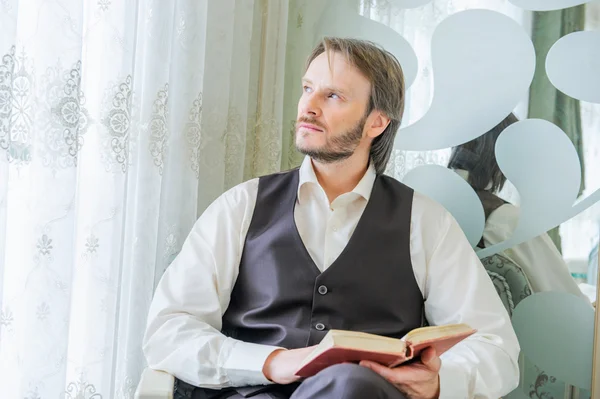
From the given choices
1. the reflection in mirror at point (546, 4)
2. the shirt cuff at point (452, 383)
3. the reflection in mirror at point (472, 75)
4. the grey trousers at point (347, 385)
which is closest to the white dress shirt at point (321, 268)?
the shirt cuff at point (452, 383)

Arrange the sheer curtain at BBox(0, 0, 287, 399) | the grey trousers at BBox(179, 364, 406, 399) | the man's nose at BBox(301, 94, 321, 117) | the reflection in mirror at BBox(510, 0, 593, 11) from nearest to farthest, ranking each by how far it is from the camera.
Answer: the grey trousers at BBox(179, 364, 406, 399) < the sheer curtain at BBox(0, 0, 287, 399) < the man's nose at BBox(301, 94, 321, 117) < the reflection in mirror at BBox(510, 0, 593, 11)

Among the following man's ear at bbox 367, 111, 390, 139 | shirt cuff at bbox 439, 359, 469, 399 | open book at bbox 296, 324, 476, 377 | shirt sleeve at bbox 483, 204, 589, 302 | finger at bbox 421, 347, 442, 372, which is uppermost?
man's ear at bbox 367, 111, 390, 139

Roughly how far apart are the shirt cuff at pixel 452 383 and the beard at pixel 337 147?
1.94ft

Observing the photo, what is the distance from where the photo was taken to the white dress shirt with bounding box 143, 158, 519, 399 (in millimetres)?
1658

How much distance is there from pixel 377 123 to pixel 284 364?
73 cm

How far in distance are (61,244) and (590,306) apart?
4.78 feet

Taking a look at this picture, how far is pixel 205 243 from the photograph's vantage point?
1.86m

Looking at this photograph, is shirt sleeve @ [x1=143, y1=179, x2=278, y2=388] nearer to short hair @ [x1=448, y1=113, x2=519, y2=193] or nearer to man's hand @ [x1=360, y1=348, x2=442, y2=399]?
man's hand @ [x1=360, y1=348, x2=442, y2=399]

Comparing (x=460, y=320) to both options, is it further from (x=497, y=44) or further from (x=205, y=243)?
(x=497, y=44)

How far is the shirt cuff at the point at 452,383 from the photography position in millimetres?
1594

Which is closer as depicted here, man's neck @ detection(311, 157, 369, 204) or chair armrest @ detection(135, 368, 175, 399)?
chair armrest @ detection(135, 368, 175, 399)

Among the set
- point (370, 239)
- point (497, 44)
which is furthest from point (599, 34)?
point (370, 239)

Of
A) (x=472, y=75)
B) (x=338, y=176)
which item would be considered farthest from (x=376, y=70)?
(x=472, y=75)

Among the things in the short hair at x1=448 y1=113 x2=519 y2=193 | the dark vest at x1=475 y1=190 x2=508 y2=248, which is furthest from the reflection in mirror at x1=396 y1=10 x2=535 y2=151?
the dark vest at x1=475 y1=190 x2=508 y2=248
